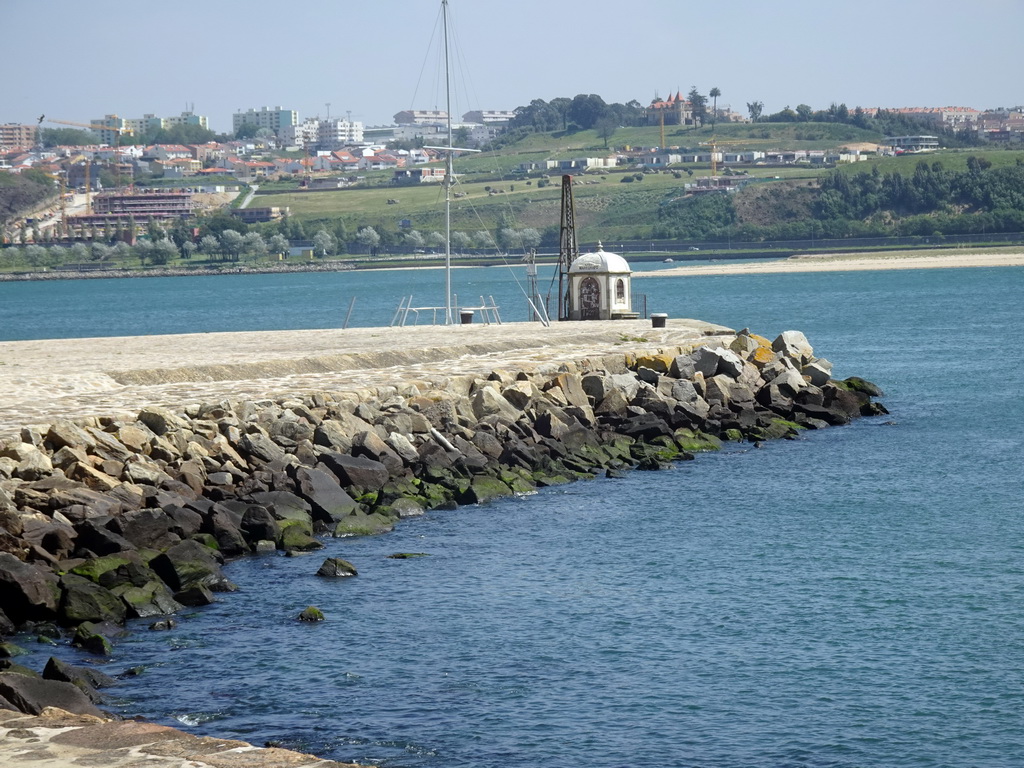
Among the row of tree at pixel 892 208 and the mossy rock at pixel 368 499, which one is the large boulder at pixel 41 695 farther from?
the row of tree at pixel 892 208

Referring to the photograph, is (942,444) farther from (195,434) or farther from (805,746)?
(805,746)

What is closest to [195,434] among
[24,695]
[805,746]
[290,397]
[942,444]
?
[290,397]

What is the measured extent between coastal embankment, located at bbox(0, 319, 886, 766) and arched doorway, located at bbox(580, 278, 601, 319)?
211 inches

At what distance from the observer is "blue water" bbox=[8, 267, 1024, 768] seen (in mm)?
11656

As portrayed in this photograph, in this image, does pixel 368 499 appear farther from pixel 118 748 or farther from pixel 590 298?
pixel 590 298

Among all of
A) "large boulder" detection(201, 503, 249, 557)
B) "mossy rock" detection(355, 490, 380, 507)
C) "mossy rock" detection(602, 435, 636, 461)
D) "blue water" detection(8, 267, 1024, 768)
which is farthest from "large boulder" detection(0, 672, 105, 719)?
"mossy rock" detection(602, 435, 636, 461)

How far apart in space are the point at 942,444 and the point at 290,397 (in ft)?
A: 40.8

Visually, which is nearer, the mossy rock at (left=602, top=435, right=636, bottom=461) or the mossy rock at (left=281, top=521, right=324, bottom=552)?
the mossy rock at (left=281, top=521, right=324, bottom=552)

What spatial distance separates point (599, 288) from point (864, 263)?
108 m

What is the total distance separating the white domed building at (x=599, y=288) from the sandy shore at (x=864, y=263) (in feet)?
292

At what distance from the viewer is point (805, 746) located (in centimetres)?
1136

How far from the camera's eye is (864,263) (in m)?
143

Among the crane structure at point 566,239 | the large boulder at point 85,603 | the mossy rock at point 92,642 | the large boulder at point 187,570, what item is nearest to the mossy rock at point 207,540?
the large boulder at point 187,570

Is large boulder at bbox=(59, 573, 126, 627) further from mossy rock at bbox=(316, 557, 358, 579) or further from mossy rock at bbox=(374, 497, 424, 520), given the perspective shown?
mossy rock at bbox=(374, 497, 424, 520)
